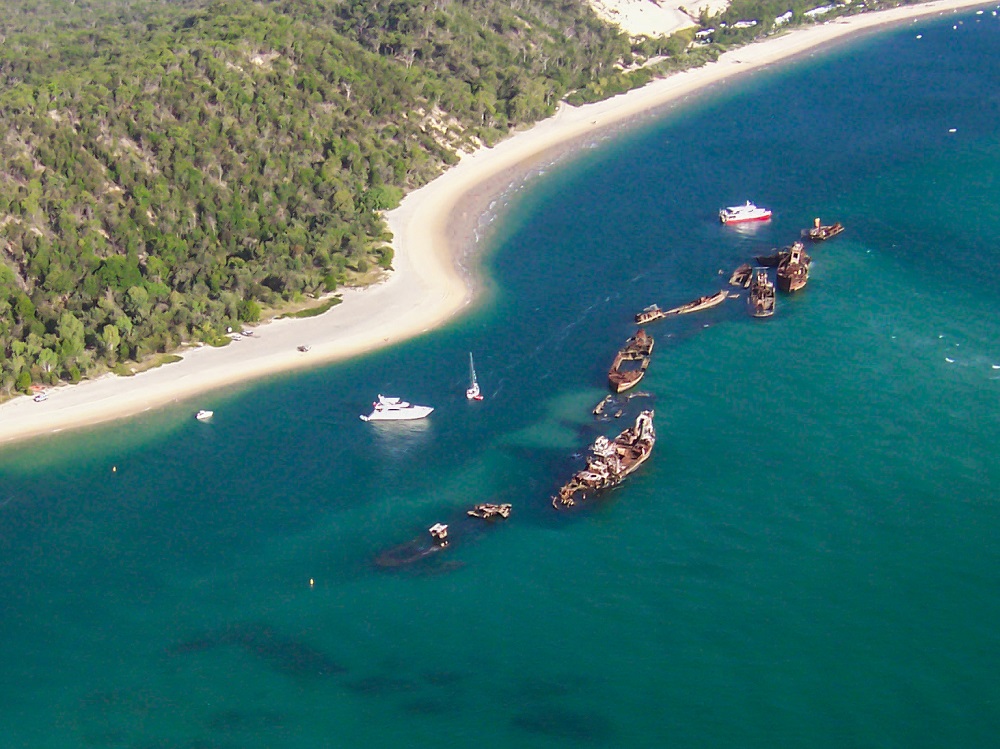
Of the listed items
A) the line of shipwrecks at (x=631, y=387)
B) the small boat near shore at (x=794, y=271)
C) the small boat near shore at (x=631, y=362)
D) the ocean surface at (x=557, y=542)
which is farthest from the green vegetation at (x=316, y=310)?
the small boat near shore at (x=794, y=271)

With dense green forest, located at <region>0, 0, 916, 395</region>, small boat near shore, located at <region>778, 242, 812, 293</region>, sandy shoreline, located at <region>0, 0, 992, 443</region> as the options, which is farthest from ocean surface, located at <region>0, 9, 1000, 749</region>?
dense green forest, located at <region>0, 0, 916, 395</region>

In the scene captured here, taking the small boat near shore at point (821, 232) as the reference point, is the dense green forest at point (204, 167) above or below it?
above

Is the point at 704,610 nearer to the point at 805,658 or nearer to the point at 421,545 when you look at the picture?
the point at 805,658

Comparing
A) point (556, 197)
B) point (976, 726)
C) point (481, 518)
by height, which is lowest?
point (976, 726)

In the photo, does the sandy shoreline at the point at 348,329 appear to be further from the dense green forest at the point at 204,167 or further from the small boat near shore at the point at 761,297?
the small boat near shore at the point at 761,297

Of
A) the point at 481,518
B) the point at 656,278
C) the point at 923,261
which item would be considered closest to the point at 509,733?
the point at 481,518

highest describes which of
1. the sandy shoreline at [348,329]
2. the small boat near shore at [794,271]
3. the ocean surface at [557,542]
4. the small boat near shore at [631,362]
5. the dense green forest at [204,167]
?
the dense green forest at [204,167]
